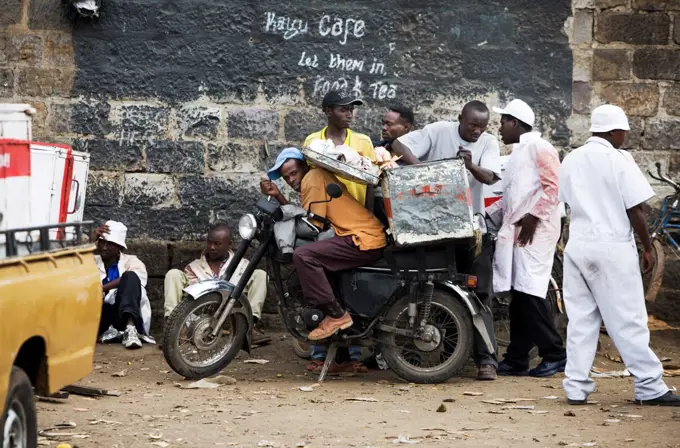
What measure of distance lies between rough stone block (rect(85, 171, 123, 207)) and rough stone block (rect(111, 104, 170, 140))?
0.35m

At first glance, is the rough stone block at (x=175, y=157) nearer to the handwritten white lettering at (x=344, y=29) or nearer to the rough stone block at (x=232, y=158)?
the rough stone block at (x=232, y=158)

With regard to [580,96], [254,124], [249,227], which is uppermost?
[580,96]

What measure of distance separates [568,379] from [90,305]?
310 centimetres

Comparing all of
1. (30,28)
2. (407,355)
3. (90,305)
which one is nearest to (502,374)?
(407,355)

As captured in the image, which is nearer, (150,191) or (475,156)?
(475,156)

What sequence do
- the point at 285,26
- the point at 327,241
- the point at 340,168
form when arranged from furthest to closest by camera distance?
the point at 285,26 < the point at 327,241 < the point at 340,168

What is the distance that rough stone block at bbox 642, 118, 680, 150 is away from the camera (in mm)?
10344

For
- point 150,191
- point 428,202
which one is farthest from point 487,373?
point 150,191

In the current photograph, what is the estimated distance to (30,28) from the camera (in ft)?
33.2

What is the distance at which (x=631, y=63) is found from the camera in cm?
1026

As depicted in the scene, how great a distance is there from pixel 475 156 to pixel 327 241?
1302 mm

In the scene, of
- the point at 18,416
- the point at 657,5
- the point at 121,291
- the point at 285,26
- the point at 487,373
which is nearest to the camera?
the point at 18,416

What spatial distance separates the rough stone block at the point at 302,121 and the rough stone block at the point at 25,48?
2134 mm

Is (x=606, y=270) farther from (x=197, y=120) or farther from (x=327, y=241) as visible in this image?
(x=197, y=120)
